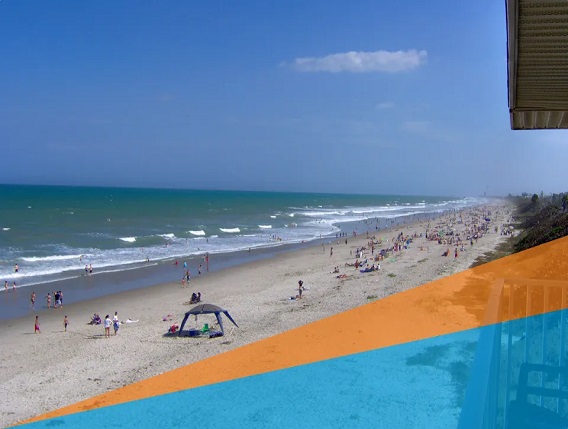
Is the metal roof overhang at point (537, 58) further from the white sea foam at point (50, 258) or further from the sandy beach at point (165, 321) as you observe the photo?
the white sea foam at point (50, 258)

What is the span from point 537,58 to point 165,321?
17.7 metres

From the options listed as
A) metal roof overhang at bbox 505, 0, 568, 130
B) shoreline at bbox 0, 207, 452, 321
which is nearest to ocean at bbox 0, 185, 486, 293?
shoreline at bbox 0, 207, 452, 321

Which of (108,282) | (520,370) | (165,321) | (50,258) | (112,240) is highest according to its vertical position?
(520,370)

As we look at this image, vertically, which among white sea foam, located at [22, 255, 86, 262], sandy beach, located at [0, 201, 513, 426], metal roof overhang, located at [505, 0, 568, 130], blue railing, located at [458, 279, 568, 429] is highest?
metal roof overhang, located at [505, 0, 568, 130]

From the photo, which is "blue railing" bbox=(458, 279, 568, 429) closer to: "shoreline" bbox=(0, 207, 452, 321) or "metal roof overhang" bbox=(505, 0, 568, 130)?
"metal roof overhang" bbox=(505, 0, 568, 130)

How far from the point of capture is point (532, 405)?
2994 millimetres

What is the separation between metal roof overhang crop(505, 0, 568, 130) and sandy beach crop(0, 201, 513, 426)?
11.7 m

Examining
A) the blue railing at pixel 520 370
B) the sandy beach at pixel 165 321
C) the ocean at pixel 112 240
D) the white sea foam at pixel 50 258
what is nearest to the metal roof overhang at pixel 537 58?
the blue railing at pixel 520 370

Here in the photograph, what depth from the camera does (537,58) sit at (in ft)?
8.30

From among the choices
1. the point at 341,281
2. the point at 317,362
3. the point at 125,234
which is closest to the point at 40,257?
the point at 125,234

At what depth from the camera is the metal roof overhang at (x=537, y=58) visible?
2.02 meters

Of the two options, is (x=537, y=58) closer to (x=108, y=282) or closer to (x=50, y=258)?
(x=108, y=282)

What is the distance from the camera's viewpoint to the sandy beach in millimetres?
13148

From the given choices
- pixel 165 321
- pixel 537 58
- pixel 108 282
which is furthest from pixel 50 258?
pixel 537 58
